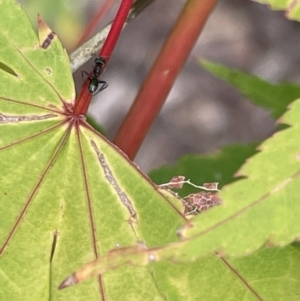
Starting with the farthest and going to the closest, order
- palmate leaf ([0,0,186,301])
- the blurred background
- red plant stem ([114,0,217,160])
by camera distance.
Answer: the blurred background → red plant stem ([114,0,217,160]) → palmate leaf ([0,0,186,301])

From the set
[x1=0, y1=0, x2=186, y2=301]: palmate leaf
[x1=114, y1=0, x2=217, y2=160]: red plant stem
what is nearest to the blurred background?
[x1=114, y1=0, x2=217, y2=160]: red plant stem

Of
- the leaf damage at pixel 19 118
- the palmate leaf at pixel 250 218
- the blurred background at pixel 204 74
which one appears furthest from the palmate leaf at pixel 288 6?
the blurred background at pixel 204 74

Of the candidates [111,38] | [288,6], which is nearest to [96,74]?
[111,38]

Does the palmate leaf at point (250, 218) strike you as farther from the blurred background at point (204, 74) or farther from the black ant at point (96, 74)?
the blurred background at point (204, 74)

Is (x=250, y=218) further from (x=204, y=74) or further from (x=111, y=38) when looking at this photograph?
(x=204, y=74)

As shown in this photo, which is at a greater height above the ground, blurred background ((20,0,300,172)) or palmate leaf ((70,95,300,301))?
blurred background ((20,0,300,172))

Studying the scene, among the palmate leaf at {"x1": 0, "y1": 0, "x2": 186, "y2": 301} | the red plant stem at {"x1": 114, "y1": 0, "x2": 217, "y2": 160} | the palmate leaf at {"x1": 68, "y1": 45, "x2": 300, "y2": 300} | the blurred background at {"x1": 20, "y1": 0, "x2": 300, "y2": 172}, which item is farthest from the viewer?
the blurred background at {"x1": 20, "y1": 0, "x2": 300, "y2": 172}

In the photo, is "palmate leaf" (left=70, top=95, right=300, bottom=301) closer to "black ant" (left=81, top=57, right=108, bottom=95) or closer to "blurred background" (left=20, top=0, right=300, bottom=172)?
"black ant" (left=81, top=57, right=108, bottom=95)
